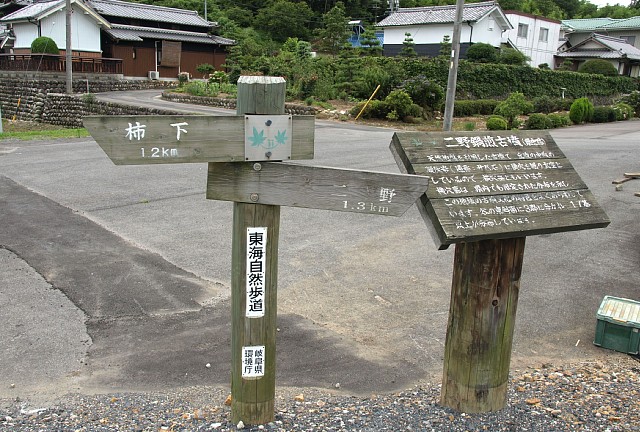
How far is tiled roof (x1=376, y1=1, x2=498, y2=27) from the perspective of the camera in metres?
35.9

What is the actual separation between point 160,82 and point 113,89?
14.9ft

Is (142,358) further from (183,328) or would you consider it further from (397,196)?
(397,196)

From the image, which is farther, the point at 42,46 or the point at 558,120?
the point at 42,46

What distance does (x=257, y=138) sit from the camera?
2957mm

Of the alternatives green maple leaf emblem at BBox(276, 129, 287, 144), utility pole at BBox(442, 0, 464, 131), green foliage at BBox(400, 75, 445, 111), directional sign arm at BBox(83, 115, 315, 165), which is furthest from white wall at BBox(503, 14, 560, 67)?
directional sign arm at BBox(83, 115, 315, 165)

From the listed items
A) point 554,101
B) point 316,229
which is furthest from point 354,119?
point 316,229

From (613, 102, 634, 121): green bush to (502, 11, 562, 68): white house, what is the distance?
1154 cm

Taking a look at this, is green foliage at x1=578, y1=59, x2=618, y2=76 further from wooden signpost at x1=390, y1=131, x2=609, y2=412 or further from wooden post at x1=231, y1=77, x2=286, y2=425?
wooden post at x1=231, y1=77, x2=286, y2=425

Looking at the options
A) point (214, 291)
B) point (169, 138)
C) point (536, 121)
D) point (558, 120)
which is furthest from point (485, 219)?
point (558, 120)

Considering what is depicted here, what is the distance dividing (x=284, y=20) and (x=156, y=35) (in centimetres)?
1367

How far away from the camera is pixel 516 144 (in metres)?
3.75

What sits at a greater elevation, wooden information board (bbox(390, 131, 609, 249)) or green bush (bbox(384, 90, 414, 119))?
green bush (bbox(384, 90, 414, 119))

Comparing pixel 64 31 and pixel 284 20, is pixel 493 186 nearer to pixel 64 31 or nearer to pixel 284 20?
pixel 64 31

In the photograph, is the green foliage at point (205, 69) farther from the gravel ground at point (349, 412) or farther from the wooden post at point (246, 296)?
the wooden post at point (246, 296)
